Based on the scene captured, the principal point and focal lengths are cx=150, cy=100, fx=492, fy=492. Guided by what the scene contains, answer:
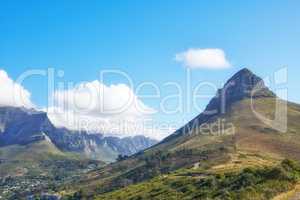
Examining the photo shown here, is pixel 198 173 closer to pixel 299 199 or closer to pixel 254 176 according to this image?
pixel 254 176

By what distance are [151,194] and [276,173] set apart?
10255 centimetres

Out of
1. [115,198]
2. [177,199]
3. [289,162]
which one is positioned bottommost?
[115,198]

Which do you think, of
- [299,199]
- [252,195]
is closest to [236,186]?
[252,195]

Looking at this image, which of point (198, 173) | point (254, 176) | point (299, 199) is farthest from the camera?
point (198, 173)

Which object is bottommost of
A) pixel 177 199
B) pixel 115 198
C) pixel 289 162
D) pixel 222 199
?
pixel 115 198

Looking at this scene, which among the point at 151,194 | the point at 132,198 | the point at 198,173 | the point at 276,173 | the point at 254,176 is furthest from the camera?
the point at 198,173

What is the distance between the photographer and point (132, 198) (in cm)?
18038

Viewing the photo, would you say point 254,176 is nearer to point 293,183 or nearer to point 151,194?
point 293,183

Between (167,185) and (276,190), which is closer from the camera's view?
(276,190)

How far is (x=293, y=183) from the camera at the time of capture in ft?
208

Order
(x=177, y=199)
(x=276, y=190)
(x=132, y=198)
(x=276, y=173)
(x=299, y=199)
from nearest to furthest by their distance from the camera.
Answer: (x=299, y=199) < (x=276, y=190) < (x=276, y=173) < (x=177, y=199) < (x=132, y=198)

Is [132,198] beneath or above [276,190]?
beneath

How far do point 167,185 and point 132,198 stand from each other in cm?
1369

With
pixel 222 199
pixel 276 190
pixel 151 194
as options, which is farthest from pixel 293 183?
pixel 151 194
